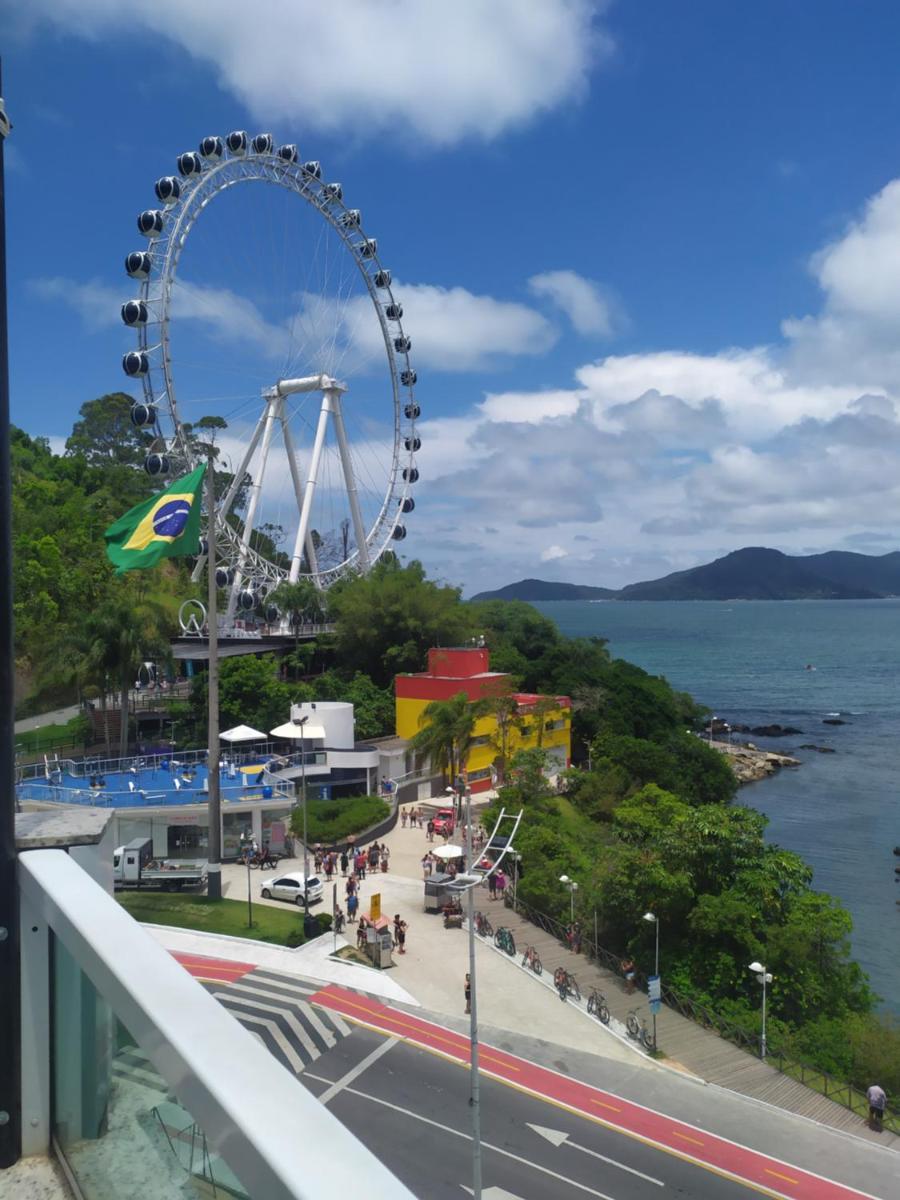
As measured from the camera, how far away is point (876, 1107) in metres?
18.7

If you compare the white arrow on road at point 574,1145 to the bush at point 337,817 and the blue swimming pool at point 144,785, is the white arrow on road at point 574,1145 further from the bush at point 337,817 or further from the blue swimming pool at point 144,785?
the bush at point 337,817

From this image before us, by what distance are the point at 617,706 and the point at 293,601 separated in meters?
21.5

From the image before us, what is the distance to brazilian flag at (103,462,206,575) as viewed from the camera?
18344mm

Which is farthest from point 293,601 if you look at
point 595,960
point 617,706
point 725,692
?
point 725,692

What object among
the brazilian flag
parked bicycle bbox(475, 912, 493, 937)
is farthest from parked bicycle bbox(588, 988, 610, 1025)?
the brazilian flag

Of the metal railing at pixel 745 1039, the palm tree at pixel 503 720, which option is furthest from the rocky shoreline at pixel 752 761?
the metal railing at pixel 745 1039

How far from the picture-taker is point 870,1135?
1855 cm

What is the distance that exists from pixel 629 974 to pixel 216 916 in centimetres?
1154

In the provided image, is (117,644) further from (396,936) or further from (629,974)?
(629,974)

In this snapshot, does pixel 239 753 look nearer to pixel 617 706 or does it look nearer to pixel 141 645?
pixel 141 645

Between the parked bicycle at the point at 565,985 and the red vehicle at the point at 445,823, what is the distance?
1440cm

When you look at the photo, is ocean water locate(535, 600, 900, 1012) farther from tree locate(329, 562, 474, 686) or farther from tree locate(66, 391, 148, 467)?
tree locate(66, 391, 148, 467)

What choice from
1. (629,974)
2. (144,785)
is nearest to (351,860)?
(144,785)

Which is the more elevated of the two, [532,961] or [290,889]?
[290,889]
